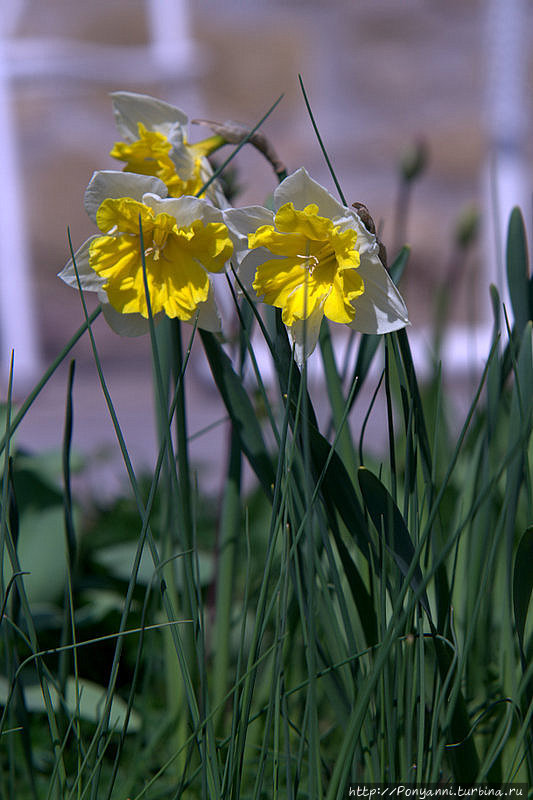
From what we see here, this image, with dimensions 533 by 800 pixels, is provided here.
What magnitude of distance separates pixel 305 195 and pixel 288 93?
1875 mm

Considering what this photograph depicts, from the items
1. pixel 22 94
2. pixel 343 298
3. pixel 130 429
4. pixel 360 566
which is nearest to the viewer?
pixel 343 298

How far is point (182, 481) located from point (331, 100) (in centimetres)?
192

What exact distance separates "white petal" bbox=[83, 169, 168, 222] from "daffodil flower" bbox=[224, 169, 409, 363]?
0.05 meters

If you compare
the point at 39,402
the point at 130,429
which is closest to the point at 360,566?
the point at 130,429

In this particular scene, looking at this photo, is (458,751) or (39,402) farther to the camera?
(39,402)

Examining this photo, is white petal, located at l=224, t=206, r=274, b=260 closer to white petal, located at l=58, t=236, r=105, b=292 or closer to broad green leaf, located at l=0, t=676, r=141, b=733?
white petal, located at l=58, t=236, r=105, b=292

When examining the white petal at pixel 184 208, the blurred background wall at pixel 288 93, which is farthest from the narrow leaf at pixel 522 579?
the blurred background wall at pixel 288 93

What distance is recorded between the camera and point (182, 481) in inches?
21.0

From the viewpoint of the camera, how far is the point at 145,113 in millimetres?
541

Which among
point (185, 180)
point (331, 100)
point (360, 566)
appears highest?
point (331, 100)

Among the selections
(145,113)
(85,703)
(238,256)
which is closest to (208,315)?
(238,256)

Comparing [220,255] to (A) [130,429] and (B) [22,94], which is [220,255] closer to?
(A) [130,429]

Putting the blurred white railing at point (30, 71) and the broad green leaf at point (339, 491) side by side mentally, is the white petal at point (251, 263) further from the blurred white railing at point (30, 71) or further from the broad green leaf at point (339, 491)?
the blurred white railing at point (30, 71)

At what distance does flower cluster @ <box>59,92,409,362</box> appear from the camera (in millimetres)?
437
